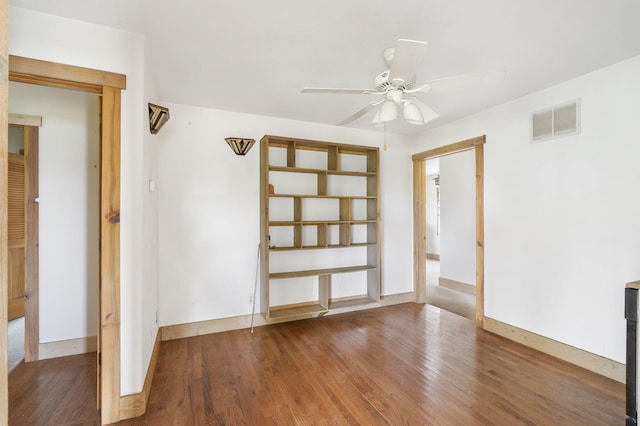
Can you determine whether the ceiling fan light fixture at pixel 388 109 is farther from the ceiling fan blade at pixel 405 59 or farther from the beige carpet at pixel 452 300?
the beige carpet at pixel 452 300

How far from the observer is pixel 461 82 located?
1767 mm

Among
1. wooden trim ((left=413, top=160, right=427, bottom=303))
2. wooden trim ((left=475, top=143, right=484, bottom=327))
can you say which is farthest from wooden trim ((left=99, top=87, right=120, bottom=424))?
wooden trim ((left=413, top=160, right=427, bottom=303))

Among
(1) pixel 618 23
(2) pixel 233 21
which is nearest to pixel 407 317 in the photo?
(1) pixel 618 23

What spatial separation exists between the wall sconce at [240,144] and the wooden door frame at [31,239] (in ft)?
5.84

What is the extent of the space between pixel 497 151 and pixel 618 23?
160 centimetres

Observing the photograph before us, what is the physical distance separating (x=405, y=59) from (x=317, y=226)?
2.72 m

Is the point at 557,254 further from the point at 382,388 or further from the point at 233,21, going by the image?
the point at 233,21

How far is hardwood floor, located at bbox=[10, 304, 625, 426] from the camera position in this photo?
6.49 feet

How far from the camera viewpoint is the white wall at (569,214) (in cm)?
240

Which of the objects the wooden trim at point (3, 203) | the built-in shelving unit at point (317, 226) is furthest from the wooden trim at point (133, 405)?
the wooden trim at point (3, 203)

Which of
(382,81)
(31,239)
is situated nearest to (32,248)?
(31,239)

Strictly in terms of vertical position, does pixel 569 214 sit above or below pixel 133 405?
above

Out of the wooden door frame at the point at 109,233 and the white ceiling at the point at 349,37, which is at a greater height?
the white ceiling at the point at 349,37

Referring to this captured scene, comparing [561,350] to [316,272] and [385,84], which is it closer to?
→ [316,272]
